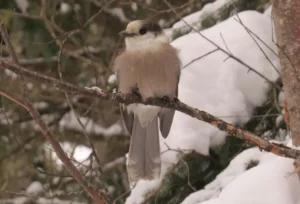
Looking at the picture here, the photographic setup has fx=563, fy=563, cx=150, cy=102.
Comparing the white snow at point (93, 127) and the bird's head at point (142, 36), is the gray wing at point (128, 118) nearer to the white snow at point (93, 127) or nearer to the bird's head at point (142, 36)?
the bird's head at point (142, 36)

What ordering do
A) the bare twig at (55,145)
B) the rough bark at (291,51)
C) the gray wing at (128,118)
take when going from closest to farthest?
the rough bark at (291,51) < the bare twig at (55,145) < the gray wing at (128,118)

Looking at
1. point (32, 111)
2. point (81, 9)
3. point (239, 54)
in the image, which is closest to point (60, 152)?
point (32, 111)

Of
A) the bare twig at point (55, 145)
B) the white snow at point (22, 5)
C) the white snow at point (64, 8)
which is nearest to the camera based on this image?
the bare twig at point (55, 145)

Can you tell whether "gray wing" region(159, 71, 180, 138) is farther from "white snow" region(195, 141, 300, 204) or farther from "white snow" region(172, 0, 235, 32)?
"white snow" region(172, 0, 235, 32)

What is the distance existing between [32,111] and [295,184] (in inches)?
36.1

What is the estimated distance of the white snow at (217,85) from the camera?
106 inches

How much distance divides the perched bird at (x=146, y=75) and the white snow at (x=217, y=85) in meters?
0.20

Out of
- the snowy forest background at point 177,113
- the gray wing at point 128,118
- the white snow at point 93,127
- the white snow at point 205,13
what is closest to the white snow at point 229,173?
the snowy forest background at point 177,113

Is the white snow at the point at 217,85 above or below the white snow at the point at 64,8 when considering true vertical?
below

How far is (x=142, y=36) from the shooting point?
238cm

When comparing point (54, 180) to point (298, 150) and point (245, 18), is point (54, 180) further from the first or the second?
point (298, 150)

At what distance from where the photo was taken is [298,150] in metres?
1.62

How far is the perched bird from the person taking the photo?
232cm

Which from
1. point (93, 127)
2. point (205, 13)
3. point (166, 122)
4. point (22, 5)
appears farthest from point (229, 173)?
point (22, 5)
